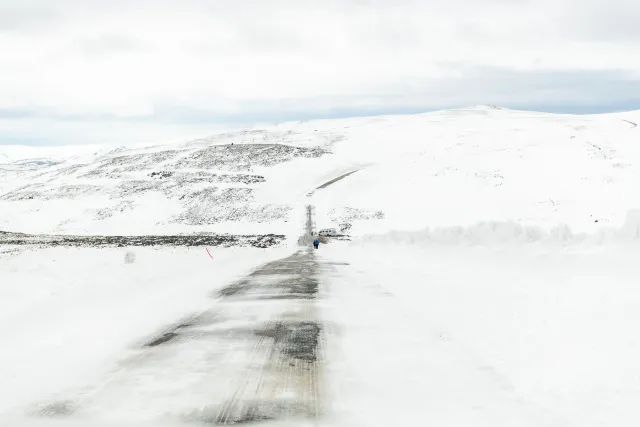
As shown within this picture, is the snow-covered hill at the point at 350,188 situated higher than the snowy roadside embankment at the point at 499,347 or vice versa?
the snow-covered hill at the point at 350,188

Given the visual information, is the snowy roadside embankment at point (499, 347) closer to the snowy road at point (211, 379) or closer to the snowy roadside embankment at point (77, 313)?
the snowy road at point (211, 379)

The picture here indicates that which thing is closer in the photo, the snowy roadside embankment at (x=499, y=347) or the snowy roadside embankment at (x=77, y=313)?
the snowy roadside embankment at (x=499, y=347)

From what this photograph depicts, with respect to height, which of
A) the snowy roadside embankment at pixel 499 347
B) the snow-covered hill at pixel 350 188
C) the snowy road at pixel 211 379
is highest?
the snow-covered hill at pixel 350 188

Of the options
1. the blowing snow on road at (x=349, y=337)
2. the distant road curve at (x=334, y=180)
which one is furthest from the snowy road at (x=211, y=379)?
the distant road curve at (x=334, y=180)

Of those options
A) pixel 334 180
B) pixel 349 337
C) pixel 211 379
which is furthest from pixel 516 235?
pixel 334 180

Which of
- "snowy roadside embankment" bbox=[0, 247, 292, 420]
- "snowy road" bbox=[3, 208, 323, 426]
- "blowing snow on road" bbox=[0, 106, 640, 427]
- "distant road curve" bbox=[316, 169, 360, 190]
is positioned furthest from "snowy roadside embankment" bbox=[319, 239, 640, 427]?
"distant road curve" bbox=[316, 169, 360, 190]

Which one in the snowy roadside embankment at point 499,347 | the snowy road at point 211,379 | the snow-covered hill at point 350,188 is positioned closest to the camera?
the snowy road at point 211,379

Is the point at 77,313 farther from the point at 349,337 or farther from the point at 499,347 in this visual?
the point at 499,347

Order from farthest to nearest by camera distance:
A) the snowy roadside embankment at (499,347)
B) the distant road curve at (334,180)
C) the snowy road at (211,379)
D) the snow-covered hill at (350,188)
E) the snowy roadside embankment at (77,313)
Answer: the distant road curve at (334,180) < the snow-covered hill at (350,188) < the snowy roadside embankment at (77,313) < the snowy roadside embankment at (499,347) < the snowy road at (211,379)

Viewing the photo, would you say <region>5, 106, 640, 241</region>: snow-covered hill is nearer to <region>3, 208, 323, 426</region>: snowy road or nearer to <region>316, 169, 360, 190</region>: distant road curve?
<region>316, 169, 360, 190</region>: distant road curve
